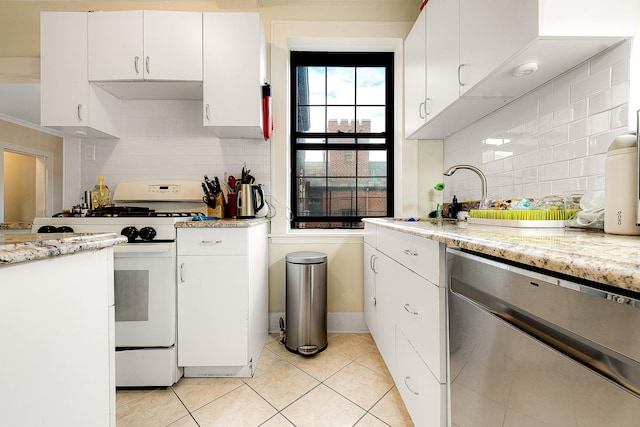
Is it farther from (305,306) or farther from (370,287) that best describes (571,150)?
(305,306)

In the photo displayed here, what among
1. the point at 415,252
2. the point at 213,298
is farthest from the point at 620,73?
the point at 213,298

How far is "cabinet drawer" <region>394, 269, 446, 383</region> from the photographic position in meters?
0.92

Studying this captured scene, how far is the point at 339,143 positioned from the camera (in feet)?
8.67

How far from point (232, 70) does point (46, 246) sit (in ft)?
6.07

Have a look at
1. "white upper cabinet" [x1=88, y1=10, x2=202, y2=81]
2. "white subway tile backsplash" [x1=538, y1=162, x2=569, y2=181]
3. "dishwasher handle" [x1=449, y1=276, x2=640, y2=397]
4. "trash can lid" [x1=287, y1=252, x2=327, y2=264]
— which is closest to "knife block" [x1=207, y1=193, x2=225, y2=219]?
"trash can lid" [x1=287, y1=252, x2=327, y2=264]

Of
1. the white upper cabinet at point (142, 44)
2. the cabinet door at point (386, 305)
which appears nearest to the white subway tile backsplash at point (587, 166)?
the cabinet door at point (386, 305)

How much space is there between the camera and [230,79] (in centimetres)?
201

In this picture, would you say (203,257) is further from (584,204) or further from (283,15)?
(283,15)

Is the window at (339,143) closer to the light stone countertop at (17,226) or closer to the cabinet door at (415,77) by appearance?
the cabinet door at (415,77)

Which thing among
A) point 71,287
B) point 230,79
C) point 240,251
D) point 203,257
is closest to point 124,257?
point 203,257

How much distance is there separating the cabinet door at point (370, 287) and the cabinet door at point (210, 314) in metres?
0.88

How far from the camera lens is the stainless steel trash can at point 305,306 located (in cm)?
198

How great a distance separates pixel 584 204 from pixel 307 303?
5.20 ft

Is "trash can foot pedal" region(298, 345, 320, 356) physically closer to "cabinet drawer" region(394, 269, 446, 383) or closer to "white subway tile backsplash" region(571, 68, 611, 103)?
"cabinet drawer" region(394, 269, 446, 383)
